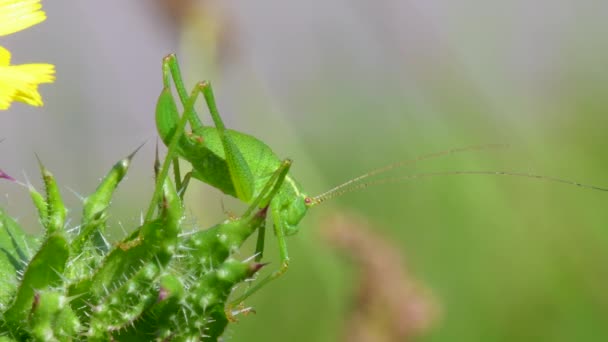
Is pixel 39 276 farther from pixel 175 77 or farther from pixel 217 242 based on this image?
pixel 175 77

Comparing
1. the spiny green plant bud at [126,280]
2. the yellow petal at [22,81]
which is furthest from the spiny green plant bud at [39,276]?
the yellow petal at [22,81]

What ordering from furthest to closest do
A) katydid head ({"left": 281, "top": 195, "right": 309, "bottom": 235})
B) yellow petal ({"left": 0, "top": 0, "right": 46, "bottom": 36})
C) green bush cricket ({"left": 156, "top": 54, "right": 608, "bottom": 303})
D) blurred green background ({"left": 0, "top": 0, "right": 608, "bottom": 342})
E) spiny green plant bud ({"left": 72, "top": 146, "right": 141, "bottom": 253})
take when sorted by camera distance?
blurred green background ({"left": 0, "top": 0, "right": 608, "bottom": 342}) < katydid head ({"left": 281, "top": 195, "right": 309, "bottom": 235}) < green bush cricket ({"left": 156, "top": 54, "right": 608, "bottom": 303}) < yellow petal ({"left": 0, "top": 0, "right": 46, "bottom": 36}) < spiny green plant bud ({"left": 72, "top": 146, "right": 141, "bottom": 253})

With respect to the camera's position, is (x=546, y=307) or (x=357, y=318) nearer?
(x=357, y=318)

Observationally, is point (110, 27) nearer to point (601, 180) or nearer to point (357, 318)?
point (601, 180)

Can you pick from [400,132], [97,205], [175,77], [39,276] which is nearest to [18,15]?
[175,77]

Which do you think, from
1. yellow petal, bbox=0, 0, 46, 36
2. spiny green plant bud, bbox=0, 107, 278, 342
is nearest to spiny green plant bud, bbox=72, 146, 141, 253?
spiny green plant bud, bbox=0, 107, 278, 342

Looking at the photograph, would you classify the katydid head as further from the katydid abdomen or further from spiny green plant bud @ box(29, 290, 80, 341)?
spiny green plant bud @ box(29, 290, 80, 341)

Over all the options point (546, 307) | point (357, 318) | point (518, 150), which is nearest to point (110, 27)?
point (518, 150)
